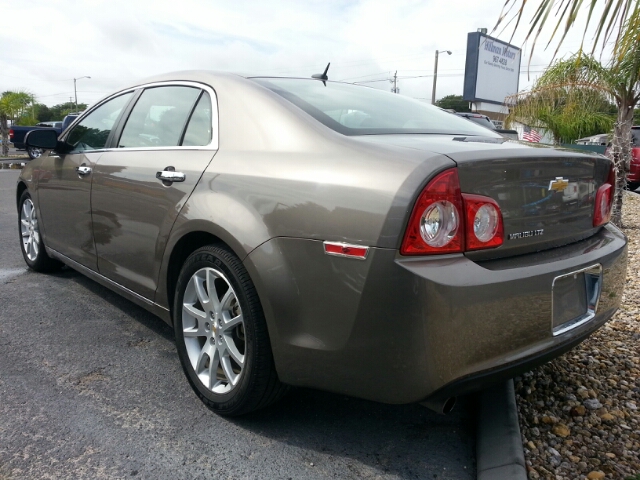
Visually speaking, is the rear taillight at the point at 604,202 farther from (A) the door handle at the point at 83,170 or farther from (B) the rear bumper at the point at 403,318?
(A) the door handle at the point at 83,170

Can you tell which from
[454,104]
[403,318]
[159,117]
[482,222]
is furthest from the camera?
[454,104]

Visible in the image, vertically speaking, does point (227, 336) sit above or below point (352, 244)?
below

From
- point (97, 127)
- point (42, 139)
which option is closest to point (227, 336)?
point (97, 127)

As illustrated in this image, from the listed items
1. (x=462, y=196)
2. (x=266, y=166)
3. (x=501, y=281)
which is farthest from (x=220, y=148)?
(x=501, y=281)

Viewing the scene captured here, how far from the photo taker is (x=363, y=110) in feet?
9.32

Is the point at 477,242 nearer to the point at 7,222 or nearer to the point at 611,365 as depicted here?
the point at 611,365

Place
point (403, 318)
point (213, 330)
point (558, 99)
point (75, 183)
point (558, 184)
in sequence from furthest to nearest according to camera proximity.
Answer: point (558, 99) < point (75, 183) < point (213, 330) < point (558, 184) < point (403, 318)

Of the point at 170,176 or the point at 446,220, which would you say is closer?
the point at 446,220

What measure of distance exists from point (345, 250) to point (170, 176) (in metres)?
1.18

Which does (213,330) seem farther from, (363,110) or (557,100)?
(557,100)

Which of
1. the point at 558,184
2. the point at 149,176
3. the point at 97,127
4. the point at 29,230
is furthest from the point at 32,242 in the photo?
the point at 558,184

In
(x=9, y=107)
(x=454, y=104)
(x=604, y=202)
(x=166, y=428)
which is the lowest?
(x=166, y=428)

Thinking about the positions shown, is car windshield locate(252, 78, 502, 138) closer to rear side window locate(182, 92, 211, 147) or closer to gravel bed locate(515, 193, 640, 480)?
rear side window locate(182, 92, 211, 147)

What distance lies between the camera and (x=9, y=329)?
3596 millimetres
